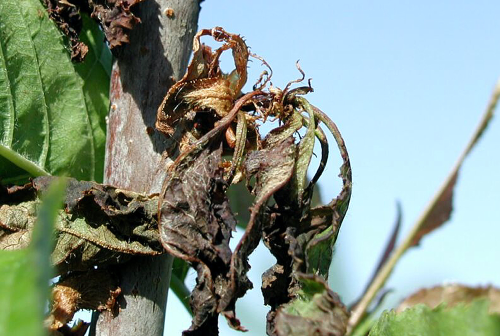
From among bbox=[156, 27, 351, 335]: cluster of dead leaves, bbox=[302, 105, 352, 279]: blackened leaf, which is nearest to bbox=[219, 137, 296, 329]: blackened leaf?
bbox=[156, 27, 351, 335]: cluster of dead leaves

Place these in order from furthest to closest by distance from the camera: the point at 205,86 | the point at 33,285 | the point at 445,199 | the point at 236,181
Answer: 1. the point at 205,86
2. the point at 236,181
3. the point at 445,199
4. the point at 33,285

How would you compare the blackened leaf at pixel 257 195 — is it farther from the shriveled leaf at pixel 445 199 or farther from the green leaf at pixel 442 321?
the shriveled leaf at pixel 445 199

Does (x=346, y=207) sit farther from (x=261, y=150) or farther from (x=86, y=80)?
(x=86, y=80)

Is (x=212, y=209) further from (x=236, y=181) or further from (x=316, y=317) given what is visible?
(x=316, y=317)

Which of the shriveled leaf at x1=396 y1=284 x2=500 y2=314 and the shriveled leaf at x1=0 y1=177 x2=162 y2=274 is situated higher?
the shriveled leaf at x1=0 y1=177 x2=162 y2=274

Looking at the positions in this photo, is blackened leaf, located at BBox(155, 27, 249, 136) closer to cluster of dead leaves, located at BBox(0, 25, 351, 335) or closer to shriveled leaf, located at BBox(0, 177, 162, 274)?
cluster of dead leaves, located at BBox(0, 25, 351, 335)

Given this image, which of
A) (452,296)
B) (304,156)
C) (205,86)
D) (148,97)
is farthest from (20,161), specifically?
(452,296)

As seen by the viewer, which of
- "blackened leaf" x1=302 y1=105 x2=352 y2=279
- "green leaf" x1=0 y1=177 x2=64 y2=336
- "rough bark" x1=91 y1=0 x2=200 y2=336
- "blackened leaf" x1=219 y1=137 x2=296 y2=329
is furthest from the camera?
"rough bark" x1=91 y1=0 x2=200 y2=336

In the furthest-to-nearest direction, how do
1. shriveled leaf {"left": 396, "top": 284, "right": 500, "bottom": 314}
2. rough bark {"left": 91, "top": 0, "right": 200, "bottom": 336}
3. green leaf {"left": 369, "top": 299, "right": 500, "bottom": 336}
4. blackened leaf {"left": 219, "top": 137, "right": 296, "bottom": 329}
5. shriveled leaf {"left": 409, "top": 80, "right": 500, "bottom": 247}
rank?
rough bark {"left": 91, "top": 0, "right": 200, "bottom": 336}, blackened leaf {"left": 219, "top": 137, "right": 296, "bottom": 329}, shriveled leaf {"left": 396, "top": 284, "right": 500, "bottom": 314}, green leaf {"left": 369, "top": 299, "right": 500, "bottom": 336}, shriveled leaf {"left": 409, "top": 80, "right": 500, "bottom": 247}
